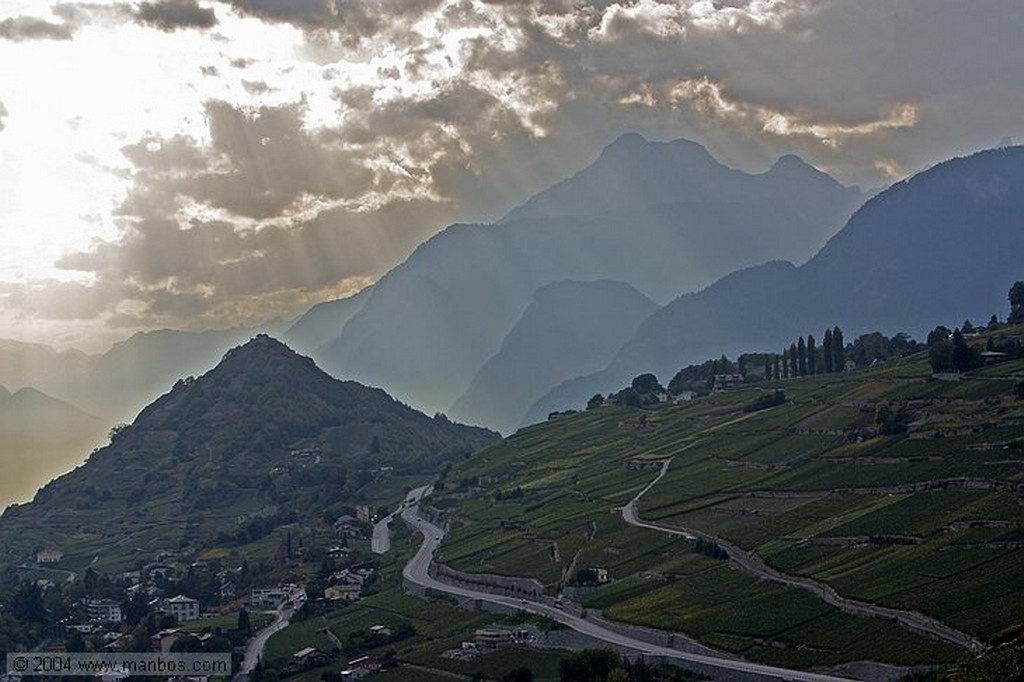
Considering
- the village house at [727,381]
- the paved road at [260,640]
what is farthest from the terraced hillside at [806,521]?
the village house at [727,381]

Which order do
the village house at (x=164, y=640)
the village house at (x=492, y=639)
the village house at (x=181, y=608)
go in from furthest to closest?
the village house at (x=181, y=608) → the village house at (x=164, y=640) → the village house at (x=492, y=639)

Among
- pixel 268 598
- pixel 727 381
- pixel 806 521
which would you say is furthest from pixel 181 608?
pixel 727 381

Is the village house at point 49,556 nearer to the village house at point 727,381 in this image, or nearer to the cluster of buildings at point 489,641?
the village house at point 727,381

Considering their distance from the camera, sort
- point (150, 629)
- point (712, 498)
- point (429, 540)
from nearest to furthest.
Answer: point (712, 498)
point (150, 629)
point (429, 540)

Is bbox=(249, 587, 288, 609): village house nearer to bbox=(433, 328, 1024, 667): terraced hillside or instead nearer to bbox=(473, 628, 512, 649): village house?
bbox=(433, 328, 1024, 667): terraced hillside

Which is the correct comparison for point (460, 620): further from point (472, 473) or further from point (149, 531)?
point (149, 531)

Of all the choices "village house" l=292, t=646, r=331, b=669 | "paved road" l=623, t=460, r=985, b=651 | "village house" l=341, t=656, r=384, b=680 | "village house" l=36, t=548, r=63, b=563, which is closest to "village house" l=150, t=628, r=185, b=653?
"village house" l=292, t=646, r=331, b=669

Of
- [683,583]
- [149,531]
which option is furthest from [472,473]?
[683,583]
